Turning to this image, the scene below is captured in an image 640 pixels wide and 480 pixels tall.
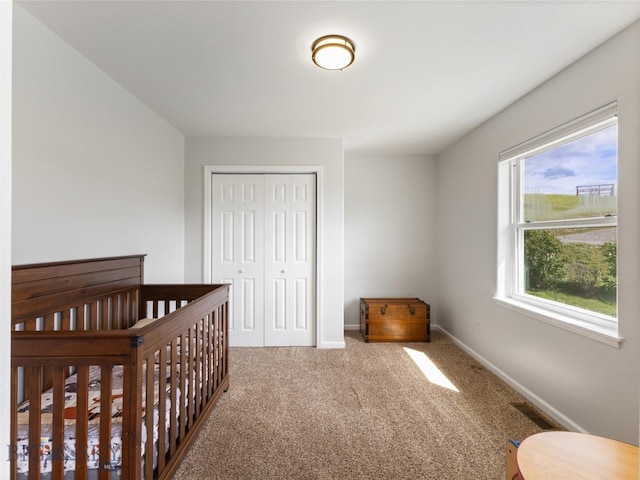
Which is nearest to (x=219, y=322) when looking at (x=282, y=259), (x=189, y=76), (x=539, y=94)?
(x=282, y=259)

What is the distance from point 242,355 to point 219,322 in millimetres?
1051

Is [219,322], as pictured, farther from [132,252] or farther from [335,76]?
[335,76]

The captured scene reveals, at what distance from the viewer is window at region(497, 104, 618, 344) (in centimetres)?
182

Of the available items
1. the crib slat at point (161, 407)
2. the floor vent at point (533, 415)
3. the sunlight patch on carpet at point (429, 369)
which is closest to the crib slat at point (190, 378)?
the crib slat at point (161, 407)

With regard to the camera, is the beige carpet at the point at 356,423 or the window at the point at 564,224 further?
the window at the point at 564,224

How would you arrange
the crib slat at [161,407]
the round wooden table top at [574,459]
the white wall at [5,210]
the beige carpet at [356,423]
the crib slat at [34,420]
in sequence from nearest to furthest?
the white wall at [5,210]
the round wooden table top at [574,459]
the crib slat at [34,420]
the crib slat at [161,407]
the beige carpet at [356,423]

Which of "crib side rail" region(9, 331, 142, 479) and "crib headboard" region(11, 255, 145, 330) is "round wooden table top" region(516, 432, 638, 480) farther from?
"crib headboard" region(11, 255, 145, 330)

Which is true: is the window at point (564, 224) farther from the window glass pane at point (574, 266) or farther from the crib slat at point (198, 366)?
the crib slat at point (198, 366)

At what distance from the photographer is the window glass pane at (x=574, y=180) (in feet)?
5.96

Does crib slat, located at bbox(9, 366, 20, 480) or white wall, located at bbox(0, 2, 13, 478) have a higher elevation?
white wall, located at bbox(0, 2, 13, 478)

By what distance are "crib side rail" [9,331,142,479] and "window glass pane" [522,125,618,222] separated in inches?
104

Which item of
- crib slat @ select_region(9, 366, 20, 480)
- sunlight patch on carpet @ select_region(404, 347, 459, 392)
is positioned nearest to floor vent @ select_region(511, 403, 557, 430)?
sunlight patch on carpet @ select_region(404, 347, 459, 392)

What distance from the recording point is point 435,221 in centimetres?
418

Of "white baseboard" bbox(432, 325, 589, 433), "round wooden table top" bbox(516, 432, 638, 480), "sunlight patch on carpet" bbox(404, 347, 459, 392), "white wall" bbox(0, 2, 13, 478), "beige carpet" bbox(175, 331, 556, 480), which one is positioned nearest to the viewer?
"white wall" bbox(0, 2, 13, 478)
